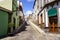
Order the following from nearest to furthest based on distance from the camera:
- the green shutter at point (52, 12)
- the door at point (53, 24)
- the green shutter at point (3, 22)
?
1. the green shutter at point (3, 22)
2. the door at point (53, 24)
3. the green shutter at point (52, 12)

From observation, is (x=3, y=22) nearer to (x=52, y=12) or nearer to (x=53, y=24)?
(x=53, y=24)

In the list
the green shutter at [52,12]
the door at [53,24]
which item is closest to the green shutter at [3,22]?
Answer: the door at [53,24]

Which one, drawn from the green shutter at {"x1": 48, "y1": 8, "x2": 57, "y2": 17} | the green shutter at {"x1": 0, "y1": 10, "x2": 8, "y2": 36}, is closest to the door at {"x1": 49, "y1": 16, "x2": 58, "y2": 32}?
the green shutter at {"x1": 48, "y1": 8, "x2": 57, "y2": 17}

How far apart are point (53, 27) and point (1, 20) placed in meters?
7.95

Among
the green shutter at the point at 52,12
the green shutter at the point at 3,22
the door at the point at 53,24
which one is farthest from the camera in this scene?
the green shutter at the point at 52,12

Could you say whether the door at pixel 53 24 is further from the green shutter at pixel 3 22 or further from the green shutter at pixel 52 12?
the green shutter at pixel 3 22

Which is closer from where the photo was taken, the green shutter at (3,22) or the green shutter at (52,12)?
the green shutter at (3,22)

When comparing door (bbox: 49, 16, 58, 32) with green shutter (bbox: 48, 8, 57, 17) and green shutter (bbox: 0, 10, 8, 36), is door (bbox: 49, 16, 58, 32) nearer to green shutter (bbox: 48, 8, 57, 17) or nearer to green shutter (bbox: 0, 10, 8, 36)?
green shutter (bbox: 48, 8, 57, 17)

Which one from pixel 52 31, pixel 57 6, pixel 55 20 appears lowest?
pixel 52 31

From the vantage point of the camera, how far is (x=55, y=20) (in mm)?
22922

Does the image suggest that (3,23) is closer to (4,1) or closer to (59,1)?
(4,1)

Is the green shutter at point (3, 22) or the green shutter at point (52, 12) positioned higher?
the green shutter at point (52, 12)

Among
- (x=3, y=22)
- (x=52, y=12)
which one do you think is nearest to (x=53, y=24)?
(x=52, y=12)

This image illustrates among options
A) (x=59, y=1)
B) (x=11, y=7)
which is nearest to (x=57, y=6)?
(x=59, y=1)
